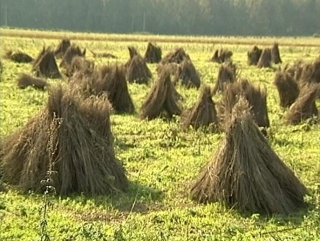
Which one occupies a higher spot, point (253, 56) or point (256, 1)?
point (256, 1)

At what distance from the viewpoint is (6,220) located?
6613 mm

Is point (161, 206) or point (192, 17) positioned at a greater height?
point (192, 17)

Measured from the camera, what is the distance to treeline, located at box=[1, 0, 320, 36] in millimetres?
99625

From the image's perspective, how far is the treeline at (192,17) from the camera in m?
99.6

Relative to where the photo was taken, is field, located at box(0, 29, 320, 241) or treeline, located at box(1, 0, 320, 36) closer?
field, located at box(0, 29, 320, 241)

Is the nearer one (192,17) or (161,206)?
(161,206)

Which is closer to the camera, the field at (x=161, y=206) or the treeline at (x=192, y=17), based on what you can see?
the field at (x=161, y=206)

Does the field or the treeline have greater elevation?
the treeline

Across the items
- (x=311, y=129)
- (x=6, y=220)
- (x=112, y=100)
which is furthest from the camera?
(x=112, y=100)

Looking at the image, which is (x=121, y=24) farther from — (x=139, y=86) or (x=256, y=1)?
(x=139, y=86)

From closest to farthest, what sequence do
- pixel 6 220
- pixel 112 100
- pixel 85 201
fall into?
1. pixel 6 220
2. pixel 85 201
3. pixel 112 100

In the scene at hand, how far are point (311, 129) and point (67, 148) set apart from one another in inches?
242

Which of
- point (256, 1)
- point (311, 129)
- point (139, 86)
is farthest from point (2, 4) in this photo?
point (311, 129)

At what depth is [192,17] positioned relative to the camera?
114 meters
